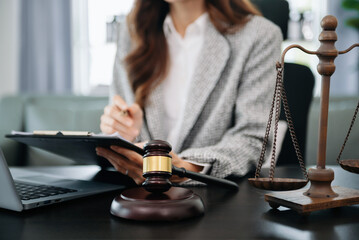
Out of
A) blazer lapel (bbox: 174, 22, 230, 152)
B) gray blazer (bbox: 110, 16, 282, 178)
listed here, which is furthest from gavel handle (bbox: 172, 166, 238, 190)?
blazer lapel (bbox: 174, 22, 230, 152)

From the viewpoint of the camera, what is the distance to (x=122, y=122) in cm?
105

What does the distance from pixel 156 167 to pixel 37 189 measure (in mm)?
243

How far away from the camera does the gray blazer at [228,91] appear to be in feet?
3.78

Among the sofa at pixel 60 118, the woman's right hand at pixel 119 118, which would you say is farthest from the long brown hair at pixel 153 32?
the sofa at pixel 60 118

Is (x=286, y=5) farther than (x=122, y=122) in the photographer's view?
Yes

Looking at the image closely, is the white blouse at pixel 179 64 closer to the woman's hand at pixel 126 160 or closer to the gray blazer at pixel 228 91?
the gray blazer at pixel 228 91

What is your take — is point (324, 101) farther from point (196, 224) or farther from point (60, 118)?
point (60, 118)

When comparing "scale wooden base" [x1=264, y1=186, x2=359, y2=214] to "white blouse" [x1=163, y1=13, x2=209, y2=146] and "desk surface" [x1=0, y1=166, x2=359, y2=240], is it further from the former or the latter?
"white blouse" [x1=163, y1=13, x2=209, y2=146]

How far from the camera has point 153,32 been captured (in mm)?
1421

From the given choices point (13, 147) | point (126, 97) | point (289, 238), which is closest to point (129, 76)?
point (126, 97)

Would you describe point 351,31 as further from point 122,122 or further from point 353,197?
point 353,197

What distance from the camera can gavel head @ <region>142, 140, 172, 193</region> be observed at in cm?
51

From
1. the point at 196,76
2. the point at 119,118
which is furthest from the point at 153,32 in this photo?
the point at 119,118

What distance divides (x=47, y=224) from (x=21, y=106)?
191cm
